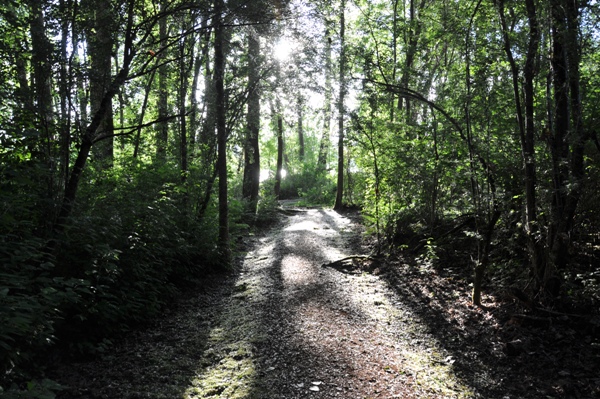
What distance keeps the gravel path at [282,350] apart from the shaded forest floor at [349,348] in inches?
0.6

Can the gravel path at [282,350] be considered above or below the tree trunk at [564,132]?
below

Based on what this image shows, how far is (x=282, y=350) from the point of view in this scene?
470 centimetres

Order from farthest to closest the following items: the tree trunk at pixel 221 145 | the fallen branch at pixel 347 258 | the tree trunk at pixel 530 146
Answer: the fallen branch at pixel 347 258
the tree trunk at pixel 221 145
the tree trunk at pixel 530 146

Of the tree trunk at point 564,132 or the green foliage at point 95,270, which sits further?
the tree trunk at point 564,132

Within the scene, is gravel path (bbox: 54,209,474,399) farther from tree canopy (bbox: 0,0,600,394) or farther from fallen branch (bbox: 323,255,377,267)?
fallen branch (bbox: 323,255,377,267)

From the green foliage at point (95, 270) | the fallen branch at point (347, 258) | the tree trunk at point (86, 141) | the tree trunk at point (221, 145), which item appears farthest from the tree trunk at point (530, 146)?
the tree trunk at point (221, 145)

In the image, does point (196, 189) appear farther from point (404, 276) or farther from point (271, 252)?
point (404, 276)

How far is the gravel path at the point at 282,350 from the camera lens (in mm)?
3885

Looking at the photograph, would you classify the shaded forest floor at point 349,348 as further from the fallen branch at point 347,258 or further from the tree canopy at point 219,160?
the fallen branch at point 347,258

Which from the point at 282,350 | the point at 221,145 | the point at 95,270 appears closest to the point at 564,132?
the point at 282,350

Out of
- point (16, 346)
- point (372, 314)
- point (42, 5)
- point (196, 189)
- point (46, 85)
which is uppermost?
point (42, 5)

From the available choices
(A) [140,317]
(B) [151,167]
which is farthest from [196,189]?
(A) [140,317]

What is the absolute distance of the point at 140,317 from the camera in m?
5.22

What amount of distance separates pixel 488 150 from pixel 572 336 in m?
2.64
